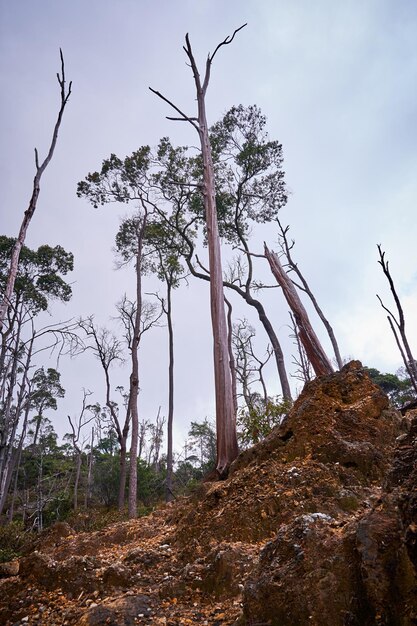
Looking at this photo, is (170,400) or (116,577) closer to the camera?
(116,577)

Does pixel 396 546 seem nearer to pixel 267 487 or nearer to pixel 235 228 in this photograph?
pixel 267 487

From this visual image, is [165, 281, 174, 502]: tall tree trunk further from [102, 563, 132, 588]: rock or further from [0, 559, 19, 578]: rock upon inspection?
[102, 563, 132, 588]: rock

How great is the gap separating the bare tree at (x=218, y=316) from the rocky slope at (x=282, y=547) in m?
0.90

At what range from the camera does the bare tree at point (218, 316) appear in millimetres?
6574

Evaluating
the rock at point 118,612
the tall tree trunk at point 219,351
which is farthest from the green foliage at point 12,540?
the rock at point 118,612

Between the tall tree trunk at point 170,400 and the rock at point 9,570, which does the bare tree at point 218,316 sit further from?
the tall tree trunk at point 170,400

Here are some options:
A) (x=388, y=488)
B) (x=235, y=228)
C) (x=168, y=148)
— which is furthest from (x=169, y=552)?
(x=168, y=148)

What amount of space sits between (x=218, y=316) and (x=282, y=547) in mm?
5633

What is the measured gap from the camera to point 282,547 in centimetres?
231

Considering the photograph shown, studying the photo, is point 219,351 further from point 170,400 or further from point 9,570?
point 170,400

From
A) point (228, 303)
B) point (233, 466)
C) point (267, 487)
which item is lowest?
point (267, 487)

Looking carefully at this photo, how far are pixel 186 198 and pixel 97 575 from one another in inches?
516

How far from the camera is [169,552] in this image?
12.6ft

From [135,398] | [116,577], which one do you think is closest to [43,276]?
[135,398]
